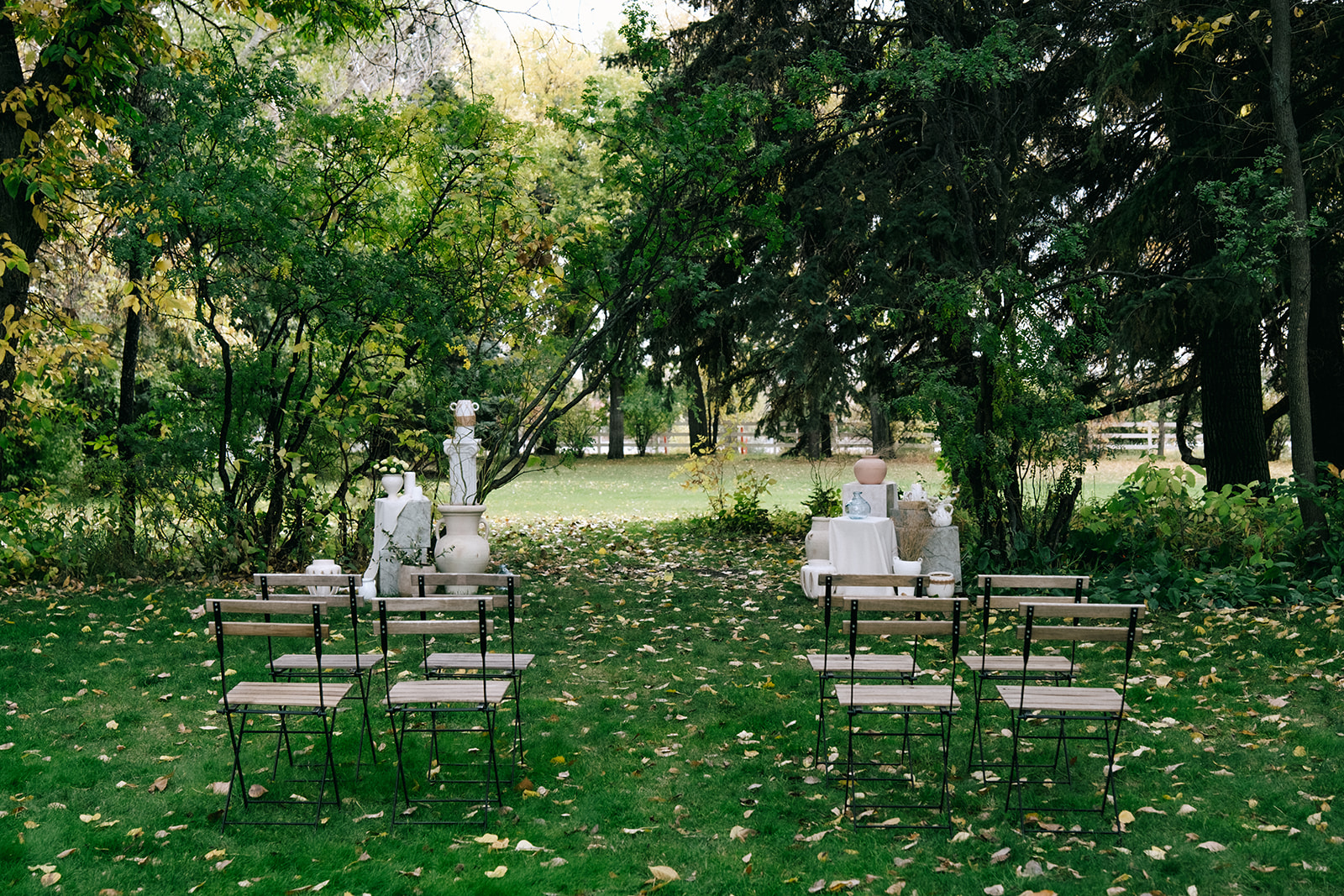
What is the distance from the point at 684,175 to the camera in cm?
1078

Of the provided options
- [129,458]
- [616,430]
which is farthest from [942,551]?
[616,430]

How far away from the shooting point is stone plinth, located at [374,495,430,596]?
9.32 m

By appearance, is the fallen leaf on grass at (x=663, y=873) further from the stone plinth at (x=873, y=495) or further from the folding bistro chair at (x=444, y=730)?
the stone plinth at (x=873, y=495)

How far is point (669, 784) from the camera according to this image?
5.16 metres

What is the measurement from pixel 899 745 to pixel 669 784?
4.73 ft

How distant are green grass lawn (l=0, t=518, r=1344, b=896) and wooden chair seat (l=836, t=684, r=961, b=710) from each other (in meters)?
0.52

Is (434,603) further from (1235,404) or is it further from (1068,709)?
(1235,404)

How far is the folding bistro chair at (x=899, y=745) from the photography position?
15.2 ft

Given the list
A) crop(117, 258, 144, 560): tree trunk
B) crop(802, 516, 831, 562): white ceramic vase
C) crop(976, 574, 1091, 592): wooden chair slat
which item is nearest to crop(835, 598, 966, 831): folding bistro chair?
crop(976, 574, 1091, 592): wooden chair slat

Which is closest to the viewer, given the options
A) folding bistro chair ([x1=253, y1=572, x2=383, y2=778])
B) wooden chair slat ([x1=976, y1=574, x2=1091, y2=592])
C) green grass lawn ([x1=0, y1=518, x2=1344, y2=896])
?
green grass lawn ([x1=0, y1=518, x2=1344, y2=896])

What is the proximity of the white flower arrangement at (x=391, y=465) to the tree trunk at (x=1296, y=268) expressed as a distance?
334 inches

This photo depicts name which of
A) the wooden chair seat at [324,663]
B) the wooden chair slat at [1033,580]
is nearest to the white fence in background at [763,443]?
the wooden chair slat at [1033,580]

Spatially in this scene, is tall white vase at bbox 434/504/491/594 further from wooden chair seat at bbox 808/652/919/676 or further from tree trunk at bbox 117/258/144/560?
wooden chair seat at bbox 808/652/919/676

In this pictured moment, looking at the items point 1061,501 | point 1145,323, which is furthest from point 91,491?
point 1145,323
